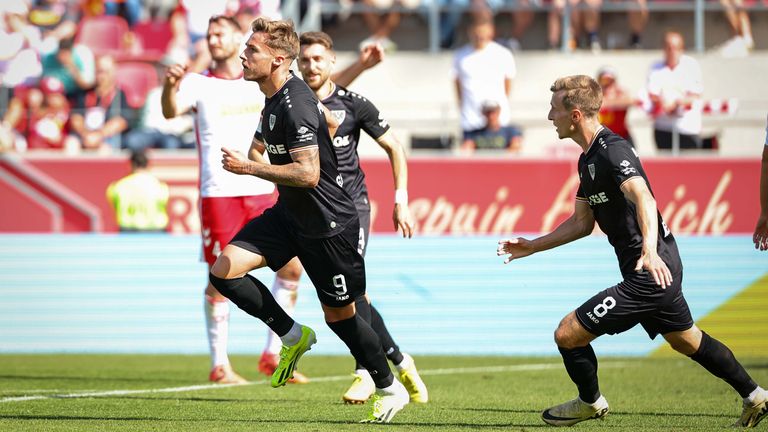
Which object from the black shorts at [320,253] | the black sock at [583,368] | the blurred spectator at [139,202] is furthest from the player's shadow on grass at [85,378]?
the blurred spectator at [139,202]

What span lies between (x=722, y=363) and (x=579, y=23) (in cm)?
1300

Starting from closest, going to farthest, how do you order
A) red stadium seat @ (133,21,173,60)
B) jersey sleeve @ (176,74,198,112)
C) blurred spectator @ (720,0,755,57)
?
1. jersey sleeve @ (176,74,198,112)
2. blurred spectator @ (720,0,755,57)
3. red stadium seat @ (133,21,173,60)

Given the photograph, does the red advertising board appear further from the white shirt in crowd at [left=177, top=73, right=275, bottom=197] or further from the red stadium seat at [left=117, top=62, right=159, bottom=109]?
the white shirt in crowd at [left=177, top=73, right=275, bottom=197]

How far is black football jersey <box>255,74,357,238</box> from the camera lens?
677 cm

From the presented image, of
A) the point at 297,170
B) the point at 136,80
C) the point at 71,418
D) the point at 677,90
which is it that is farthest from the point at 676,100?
the point at 71,418

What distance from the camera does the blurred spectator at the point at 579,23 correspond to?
62.5ft

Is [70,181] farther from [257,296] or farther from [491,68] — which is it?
[257,296]

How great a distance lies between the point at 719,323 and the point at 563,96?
690cm

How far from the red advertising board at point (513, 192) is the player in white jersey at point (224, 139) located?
673 centimetres

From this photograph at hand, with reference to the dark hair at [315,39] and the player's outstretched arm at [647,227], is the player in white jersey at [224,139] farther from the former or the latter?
the player's outstretched arm at [647,227]

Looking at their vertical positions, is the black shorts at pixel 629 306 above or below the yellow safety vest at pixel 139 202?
above

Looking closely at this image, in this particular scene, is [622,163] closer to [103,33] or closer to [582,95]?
[582,95]

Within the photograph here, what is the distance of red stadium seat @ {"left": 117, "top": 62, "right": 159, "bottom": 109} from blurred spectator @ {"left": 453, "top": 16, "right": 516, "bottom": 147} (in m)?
4.84

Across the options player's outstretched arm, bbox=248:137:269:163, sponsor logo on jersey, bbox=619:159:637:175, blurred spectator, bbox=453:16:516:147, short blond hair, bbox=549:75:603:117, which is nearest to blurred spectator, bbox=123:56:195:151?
blurred spectator, bbox=453:16:516:147
